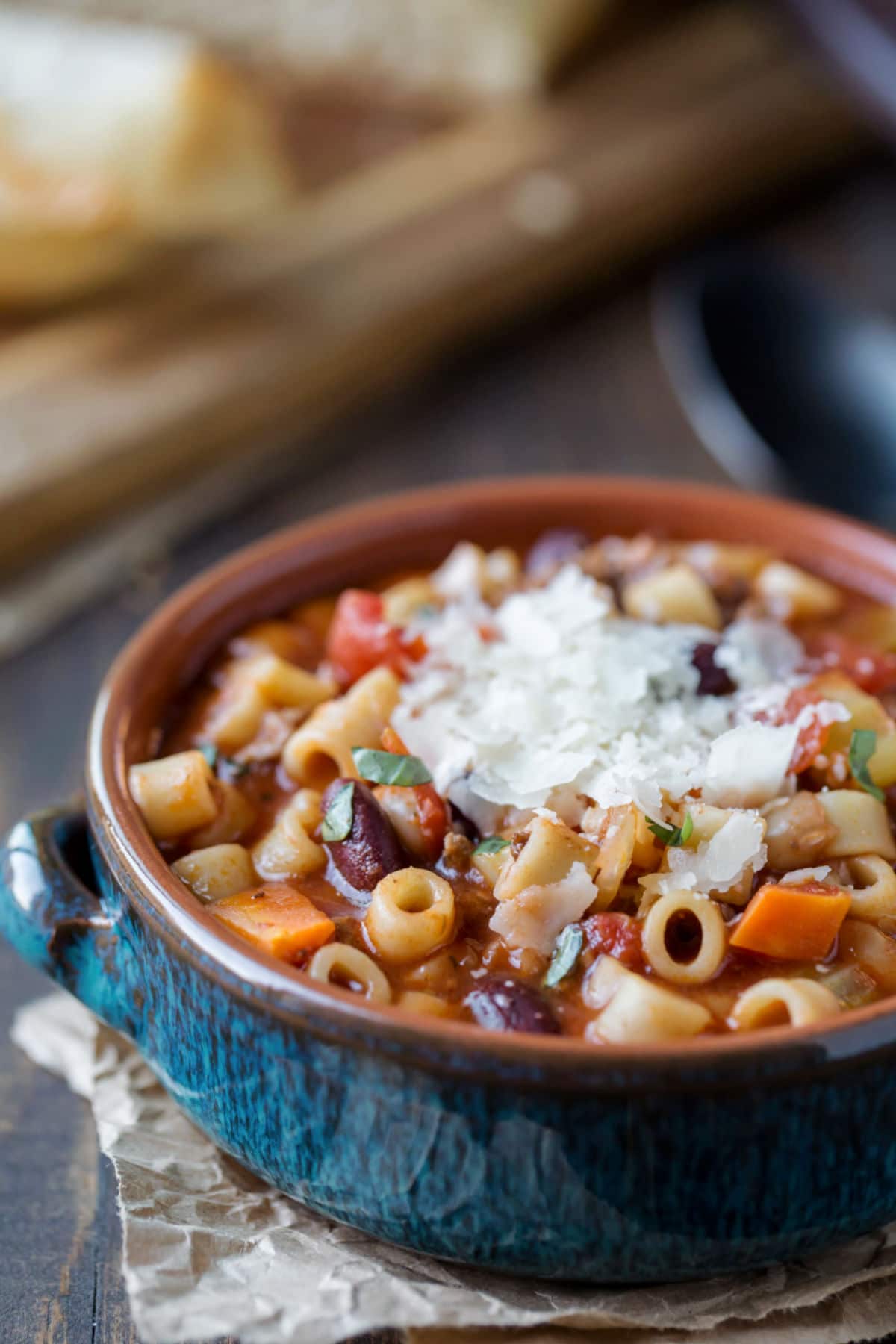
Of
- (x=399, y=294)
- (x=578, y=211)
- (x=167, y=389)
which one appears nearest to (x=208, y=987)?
(x=167, y=389)

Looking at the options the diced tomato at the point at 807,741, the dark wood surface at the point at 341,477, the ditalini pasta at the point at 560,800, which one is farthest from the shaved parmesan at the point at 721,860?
A: the dark wood surface at the point at 341,477

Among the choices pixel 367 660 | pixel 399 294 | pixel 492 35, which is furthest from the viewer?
pixel 492 35

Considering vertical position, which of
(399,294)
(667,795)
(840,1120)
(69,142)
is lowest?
(840,1120)

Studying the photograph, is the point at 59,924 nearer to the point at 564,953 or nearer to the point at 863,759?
the point at 564,953

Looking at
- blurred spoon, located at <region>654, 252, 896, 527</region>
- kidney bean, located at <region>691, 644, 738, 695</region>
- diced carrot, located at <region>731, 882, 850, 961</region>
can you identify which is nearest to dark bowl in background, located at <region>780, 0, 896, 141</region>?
blurred spoon, located at <region>654, 252, 896, 527</region>

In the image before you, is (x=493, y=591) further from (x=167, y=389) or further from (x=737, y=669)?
(x=167, y=389)

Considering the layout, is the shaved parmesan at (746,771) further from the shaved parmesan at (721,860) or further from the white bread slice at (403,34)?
the white bread slice at (403,34)
